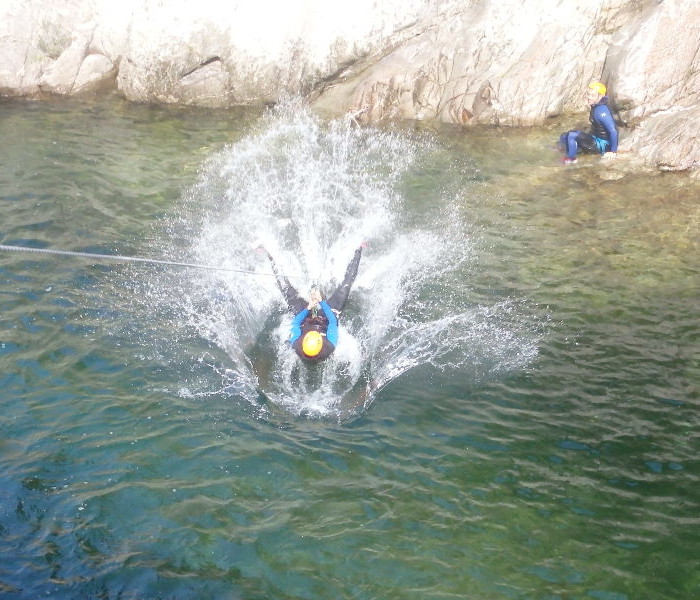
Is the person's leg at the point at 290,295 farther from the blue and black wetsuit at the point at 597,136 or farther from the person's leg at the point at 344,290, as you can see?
the blue and black wetsuit at the point at 597,136

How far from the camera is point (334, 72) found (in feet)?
64.2

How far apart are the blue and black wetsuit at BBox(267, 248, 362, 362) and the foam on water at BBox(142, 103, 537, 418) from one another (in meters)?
0.28

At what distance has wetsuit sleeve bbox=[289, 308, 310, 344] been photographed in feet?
36.5

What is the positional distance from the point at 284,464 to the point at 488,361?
143 inches

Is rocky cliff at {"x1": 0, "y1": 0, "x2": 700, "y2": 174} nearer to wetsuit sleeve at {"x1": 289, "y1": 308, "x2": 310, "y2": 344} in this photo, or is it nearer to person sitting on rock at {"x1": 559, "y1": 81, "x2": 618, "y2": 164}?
person sitting on rock at {"x1": 559, "y1": 81, "x2": 618, "y2": 164}

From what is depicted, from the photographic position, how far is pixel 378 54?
19.4 meters

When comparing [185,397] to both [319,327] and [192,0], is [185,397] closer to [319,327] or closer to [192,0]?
[319,327]

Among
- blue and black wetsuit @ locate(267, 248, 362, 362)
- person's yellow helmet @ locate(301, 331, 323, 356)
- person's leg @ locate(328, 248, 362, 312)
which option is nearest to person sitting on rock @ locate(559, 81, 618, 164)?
blue and black wetsuit @ locate(267, 248, 362, 362)

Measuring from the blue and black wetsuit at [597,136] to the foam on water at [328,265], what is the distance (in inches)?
133

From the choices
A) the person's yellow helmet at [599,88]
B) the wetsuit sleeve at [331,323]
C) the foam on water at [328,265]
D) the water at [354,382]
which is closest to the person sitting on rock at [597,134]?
the person's yellow helmet at [599,88]

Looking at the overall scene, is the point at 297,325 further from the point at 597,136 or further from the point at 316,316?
the point at 597,136

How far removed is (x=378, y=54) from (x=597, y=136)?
21.0 feet

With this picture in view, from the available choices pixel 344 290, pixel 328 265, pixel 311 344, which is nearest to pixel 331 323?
pixel 311 344

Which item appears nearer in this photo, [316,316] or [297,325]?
[316,316]
